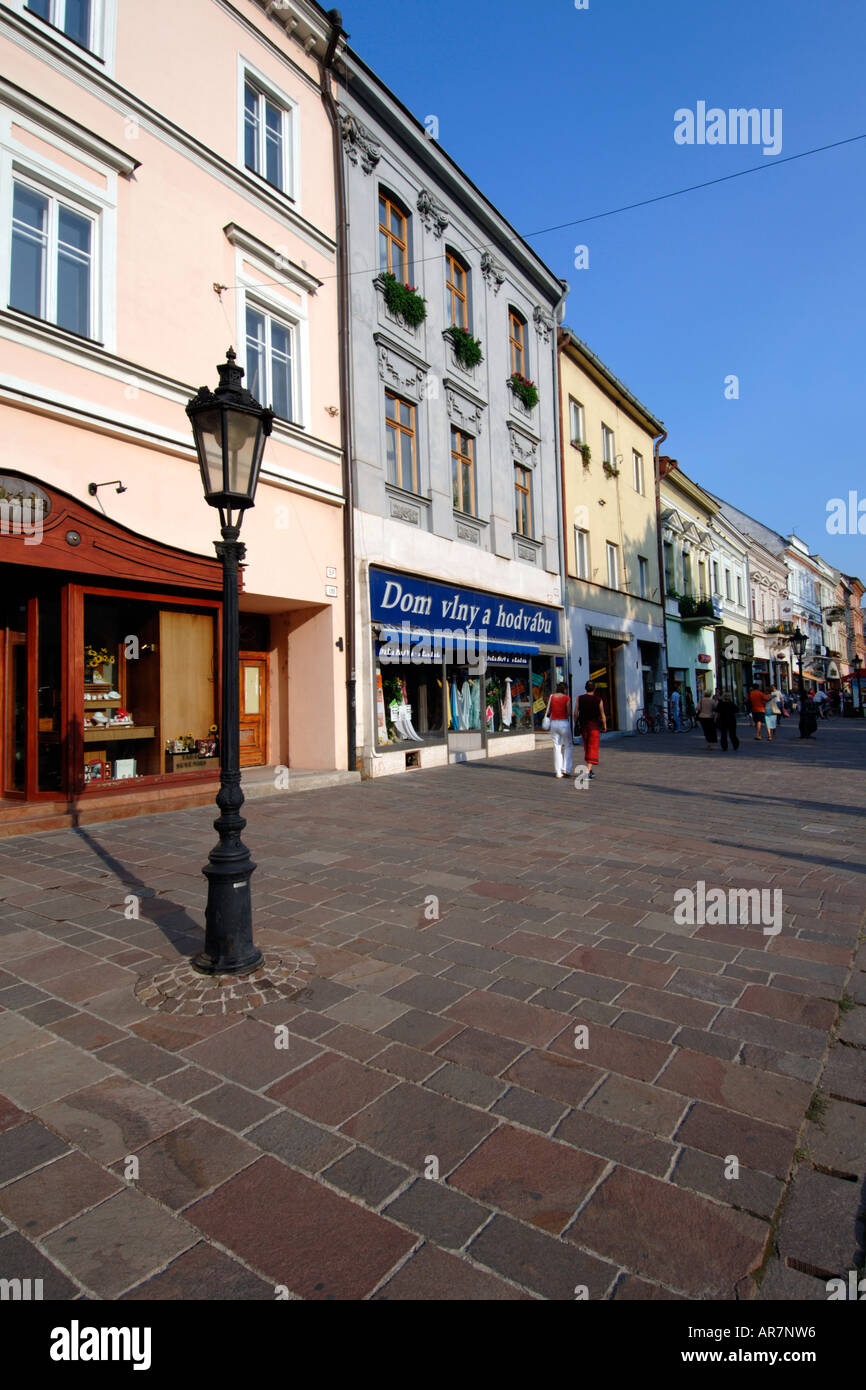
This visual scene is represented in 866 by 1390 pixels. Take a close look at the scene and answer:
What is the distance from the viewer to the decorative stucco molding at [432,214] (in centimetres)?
1487

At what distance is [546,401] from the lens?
66.1ft

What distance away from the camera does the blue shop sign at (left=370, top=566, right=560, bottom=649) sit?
13.1 meters

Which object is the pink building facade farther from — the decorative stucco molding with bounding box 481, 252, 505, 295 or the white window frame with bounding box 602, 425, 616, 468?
the white window frame with bounding box 602, 425, 616, 468

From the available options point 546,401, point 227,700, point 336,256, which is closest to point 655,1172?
point 227,700

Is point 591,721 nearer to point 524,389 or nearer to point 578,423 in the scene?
point 524,389

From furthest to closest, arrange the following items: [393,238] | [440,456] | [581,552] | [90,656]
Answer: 1. [581,552]
2. [440,456]
3. [393,238]
4. [90,656]

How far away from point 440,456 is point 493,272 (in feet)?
20.3

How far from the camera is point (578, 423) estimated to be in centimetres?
2252

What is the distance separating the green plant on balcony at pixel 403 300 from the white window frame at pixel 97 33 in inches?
214

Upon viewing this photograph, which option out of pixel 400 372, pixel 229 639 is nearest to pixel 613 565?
pixel 400 372

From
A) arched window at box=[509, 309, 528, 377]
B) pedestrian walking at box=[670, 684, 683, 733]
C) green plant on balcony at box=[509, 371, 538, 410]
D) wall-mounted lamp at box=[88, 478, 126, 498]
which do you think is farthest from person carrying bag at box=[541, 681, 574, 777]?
pedestrian walking at box=[670, 684, 683, 733]

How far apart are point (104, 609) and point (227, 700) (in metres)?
5.93

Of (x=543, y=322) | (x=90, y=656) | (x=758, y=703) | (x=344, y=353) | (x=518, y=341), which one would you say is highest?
(x=543, y=322)
